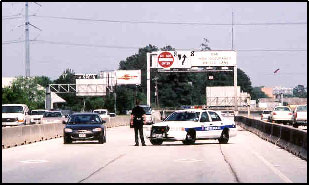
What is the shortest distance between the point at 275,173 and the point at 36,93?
4840 inches

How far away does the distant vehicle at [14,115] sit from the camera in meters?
51.1

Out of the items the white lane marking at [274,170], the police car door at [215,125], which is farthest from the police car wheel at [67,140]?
the white lane marking at [274,170]

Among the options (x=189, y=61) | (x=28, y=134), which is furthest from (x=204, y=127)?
(x=189, y=61)

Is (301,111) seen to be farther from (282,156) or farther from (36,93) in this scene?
(36,93)

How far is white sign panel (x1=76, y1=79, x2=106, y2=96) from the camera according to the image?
114m

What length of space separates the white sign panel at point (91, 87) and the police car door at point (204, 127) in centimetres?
8463

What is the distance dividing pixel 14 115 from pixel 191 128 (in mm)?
25196

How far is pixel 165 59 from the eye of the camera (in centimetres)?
9100

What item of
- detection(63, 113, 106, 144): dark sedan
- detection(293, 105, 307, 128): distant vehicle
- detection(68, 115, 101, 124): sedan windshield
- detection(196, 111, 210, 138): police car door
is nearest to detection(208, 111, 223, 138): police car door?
detection(196, 111, 210, 138): police car door

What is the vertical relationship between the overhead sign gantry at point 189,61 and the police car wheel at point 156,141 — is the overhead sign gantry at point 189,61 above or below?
above

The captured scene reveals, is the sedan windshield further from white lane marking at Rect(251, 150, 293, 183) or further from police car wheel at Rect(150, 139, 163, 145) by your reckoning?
white lane marking at Rect(251, 150, 293, 183)

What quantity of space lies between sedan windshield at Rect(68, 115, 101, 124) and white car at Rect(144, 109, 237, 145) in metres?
3.20

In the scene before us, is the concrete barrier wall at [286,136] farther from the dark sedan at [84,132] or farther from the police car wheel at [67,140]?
the police car wheel at [67,140]

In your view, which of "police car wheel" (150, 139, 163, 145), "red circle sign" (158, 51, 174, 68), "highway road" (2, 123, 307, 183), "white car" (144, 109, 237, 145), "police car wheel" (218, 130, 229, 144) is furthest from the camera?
"red circle sign" (158, 51, 174, 68)
